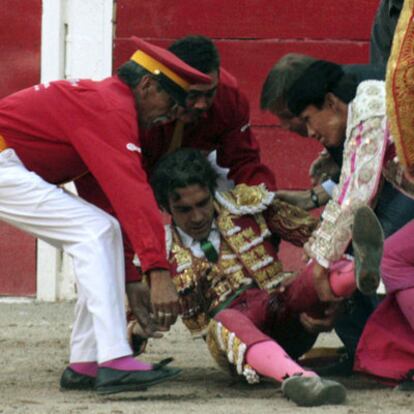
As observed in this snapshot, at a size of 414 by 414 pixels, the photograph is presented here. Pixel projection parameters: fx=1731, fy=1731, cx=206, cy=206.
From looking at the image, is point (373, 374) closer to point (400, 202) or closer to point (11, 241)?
point (400, 202)

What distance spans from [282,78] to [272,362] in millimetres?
983

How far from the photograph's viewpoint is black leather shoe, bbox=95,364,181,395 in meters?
5.37

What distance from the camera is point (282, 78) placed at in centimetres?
571

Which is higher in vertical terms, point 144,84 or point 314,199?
point 144,84

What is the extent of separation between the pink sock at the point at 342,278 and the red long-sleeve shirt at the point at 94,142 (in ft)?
1.72

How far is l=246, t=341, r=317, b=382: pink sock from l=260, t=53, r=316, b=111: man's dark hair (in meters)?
0.84

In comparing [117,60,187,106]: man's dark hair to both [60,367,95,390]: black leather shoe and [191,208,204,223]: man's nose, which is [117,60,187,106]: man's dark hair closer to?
[191,208,204,223]: man's nose

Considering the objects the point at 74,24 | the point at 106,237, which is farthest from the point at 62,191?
the point at 74,24

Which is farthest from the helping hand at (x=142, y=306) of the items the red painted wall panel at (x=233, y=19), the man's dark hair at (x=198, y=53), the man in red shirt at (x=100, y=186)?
the red painted wall panel at (x=233, y=19)

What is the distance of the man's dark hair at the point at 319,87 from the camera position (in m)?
5.39

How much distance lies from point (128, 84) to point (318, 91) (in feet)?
2.09

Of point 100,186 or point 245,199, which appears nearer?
point 100,186

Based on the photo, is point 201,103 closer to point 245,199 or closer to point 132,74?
point 132,74

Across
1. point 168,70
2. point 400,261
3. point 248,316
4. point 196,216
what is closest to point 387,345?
point 400,261
